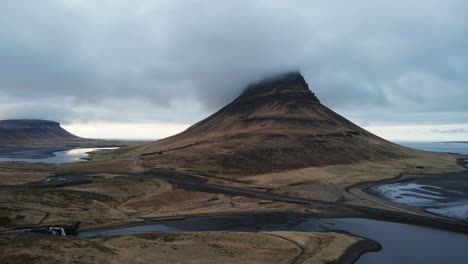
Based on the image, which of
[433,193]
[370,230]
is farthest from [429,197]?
[370,230]

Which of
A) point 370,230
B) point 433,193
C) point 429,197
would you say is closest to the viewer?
point 370,230

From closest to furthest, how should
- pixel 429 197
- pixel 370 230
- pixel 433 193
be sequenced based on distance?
pixel 370 230
pixel 429 197
pixel 433 193

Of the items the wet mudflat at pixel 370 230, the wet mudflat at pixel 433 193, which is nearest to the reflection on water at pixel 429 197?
the wet mudflat at pixel 433 193

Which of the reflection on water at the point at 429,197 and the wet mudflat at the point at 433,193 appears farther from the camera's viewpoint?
the wet mudflat at the point at 433,193

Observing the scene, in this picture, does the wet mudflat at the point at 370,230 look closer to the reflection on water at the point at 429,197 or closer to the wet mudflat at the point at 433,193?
the wet mudflat at the point at 433,193

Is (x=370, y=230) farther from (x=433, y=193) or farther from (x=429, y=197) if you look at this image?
(x=433, y=193)

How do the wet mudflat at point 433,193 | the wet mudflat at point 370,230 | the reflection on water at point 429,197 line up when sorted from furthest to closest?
the wet mudflat at point 433,193, the reflection on water at point 429,197, the wet mudflat at point 370,230

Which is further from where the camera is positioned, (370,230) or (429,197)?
(429,197)

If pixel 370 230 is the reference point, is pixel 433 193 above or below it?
above

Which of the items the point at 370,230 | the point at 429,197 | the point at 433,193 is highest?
the point at 433,193
